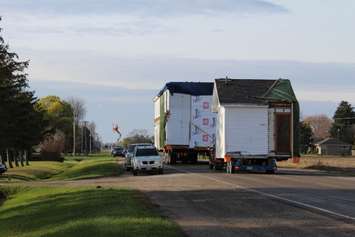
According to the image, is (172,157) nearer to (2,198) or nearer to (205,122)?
(205,122)

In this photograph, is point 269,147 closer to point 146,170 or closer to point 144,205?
A: point 146,170

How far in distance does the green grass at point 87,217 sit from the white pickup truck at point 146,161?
39.7 ft

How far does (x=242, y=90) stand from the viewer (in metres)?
38.7

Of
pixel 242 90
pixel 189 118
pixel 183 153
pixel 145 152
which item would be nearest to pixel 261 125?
pixel 242 90

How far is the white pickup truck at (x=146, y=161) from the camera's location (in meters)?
41.0

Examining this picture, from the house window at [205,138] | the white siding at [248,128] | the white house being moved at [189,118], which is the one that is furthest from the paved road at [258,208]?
the house window at [205,138]

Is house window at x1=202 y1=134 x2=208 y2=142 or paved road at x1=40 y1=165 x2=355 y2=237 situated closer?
paved road at x1=40 y1=165 x2=355 y2=237

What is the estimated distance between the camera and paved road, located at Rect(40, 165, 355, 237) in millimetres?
14289

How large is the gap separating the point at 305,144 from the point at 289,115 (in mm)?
120989

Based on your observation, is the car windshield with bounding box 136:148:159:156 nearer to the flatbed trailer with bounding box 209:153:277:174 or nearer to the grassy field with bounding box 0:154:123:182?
the grassy field with bounding box 0:154:123:182

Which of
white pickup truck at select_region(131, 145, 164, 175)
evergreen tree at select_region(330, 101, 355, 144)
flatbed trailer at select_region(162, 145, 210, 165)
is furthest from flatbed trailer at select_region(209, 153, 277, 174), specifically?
evergreen tree at select_region(330, 101, 355, 144)

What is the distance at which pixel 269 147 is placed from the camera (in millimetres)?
38094

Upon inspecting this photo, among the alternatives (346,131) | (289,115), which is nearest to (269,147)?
(289,115)

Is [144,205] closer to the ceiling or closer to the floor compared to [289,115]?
closer to the floor
